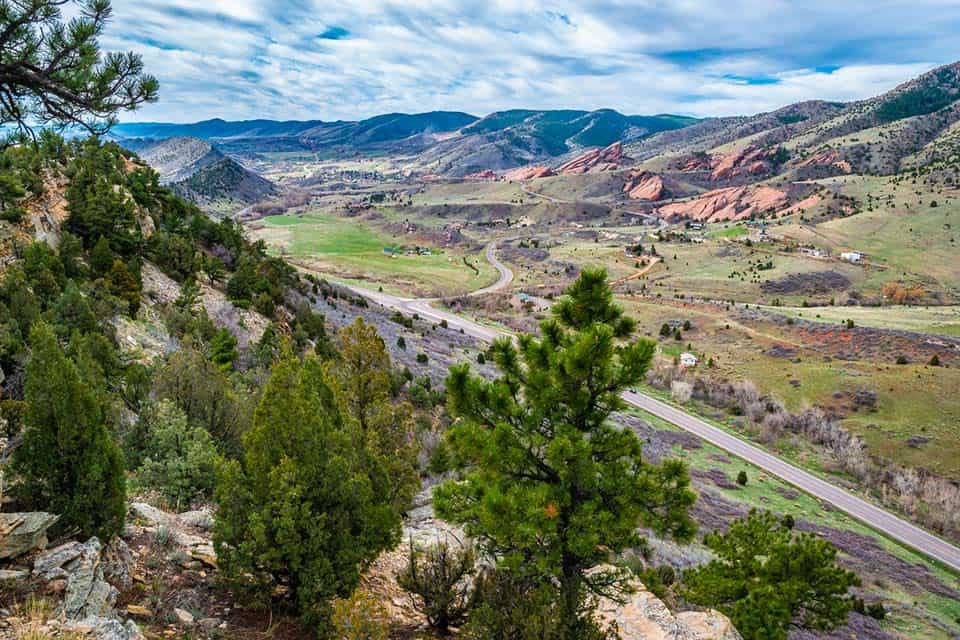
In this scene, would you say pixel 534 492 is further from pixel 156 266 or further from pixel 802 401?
pixel 802 401

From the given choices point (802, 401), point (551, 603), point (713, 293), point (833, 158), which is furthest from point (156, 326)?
point (833, 158)

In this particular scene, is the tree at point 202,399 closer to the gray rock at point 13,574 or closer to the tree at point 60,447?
the tree at point 60,447

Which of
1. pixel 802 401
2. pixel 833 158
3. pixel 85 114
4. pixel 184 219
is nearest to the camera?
pixel 85 114

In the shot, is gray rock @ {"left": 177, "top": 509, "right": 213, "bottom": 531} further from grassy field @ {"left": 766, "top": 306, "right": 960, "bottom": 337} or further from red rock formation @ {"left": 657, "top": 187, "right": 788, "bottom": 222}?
red rock formation @ {"left": 657, "top": 187, "right": 788, "bottom": 222}

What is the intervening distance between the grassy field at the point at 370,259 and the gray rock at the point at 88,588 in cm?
7816

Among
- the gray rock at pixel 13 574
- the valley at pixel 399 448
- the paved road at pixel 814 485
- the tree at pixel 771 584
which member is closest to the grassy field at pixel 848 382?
the valley at pixel 399 448

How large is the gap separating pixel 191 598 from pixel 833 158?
200848mm

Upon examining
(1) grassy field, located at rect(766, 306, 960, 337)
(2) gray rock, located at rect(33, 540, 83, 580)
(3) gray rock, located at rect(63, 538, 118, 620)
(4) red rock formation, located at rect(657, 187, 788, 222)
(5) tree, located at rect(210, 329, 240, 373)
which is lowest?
(1) grassy field, located at rect(766, 306, 960, 337)

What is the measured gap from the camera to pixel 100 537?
24.2 ft

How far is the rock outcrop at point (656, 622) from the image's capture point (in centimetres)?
1094


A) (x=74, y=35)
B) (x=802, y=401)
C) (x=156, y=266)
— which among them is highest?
(x=74, y=35)

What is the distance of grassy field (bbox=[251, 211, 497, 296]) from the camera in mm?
91250

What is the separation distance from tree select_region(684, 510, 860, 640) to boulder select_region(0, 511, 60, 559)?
14.8 m

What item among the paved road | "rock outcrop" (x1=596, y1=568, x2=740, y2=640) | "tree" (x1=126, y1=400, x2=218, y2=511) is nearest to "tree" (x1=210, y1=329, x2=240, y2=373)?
"tree" (x1=126, y1=400, x2=218, y2=511)
